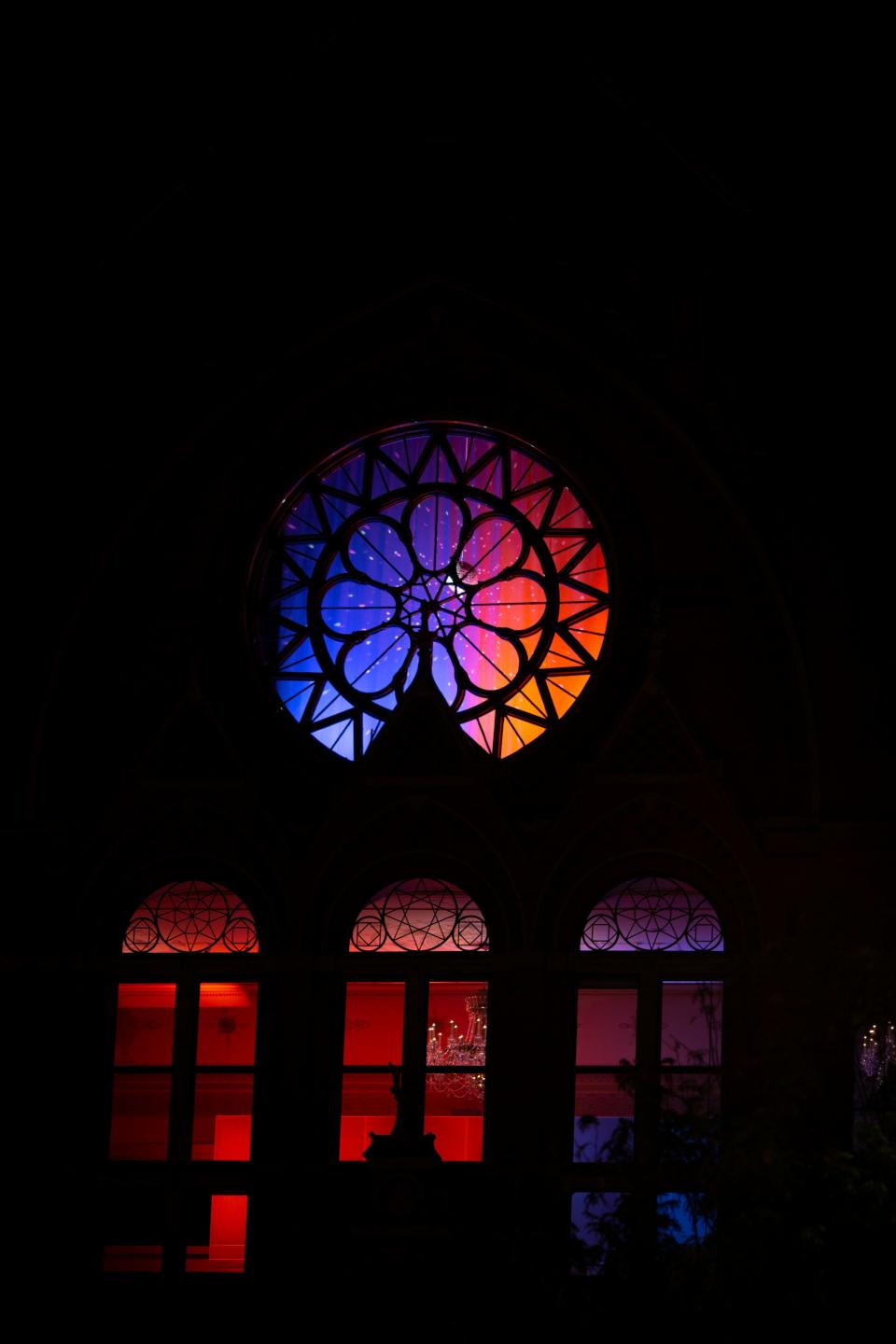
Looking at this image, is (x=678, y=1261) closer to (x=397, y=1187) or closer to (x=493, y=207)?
(x=397, y=1187)

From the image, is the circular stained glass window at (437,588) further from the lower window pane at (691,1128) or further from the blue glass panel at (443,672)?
the lower window pane at (691,1128)

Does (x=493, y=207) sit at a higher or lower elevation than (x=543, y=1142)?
higher

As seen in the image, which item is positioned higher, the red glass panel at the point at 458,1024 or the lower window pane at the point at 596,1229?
the red glass panel at the point at 458,1024

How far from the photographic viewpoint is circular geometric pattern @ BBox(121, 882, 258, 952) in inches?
850

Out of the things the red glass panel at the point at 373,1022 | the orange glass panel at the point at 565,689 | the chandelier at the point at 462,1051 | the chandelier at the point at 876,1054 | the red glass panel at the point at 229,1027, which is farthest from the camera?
the orange glass panel at the point at 565,689

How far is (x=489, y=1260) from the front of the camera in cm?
1948

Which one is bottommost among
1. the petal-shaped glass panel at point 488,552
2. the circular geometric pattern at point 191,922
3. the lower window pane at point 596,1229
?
the lower window pane at point 596,1229

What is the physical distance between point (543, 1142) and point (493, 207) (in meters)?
9.14

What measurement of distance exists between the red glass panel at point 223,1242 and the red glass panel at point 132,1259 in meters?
0.29

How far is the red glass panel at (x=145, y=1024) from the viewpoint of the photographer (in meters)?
21.4

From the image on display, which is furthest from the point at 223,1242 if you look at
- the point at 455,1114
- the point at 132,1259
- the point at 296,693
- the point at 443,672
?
the point at 443,672

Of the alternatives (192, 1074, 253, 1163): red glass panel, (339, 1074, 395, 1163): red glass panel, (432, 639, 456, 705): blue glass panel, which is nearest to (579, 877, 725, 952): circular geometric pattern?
(339, 1074, 395, 1163): red glass panel

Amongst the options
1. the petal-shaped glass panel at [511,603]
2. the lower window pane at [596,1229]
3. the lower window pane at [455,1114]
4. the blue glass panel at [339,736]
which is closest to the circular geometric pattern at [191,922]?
the blue glass panel at [339,736]

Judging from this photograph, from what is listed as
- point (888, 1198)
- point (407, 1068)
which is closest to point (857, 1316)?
point (888, 1198)
